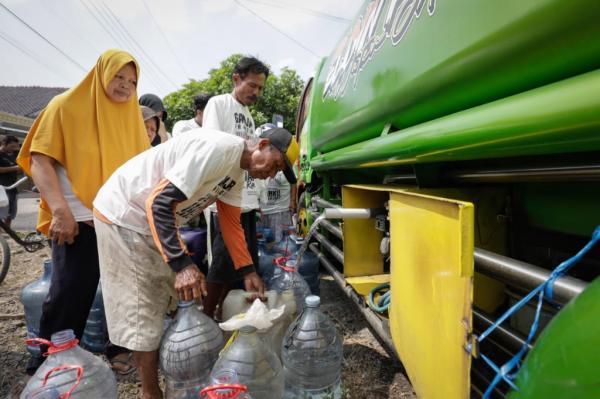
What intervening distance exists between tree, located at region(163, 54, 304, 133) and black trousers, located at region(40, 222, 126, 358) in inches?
434

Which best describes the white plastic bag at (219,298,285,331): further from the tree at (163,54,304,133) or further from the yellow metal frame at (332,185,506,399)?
the tree at (163,54,304,133)

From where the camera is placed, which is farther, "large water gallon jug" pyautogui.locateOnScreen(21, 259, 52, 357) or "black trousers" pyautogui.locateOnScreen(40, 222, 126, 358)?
"large water gallon jug" pyautogui.locateOnScreen(21, 259, 52, 357)

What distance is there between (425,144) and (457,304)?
610 millimetres

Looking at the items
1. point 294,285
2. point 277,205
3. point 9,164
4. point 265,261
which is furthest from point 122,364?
point 9,164

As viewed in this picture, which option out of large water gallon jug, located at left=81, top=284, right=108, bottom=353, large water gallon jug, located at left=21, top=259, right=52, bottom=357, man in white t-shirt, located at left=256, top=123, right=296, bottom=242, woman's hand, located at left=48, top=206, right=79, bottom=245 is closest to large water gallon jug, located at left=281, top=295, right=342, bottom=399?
woman's hand, located at left=48, top=206, right=79, bottom=245

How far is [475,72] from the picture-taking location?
113 cm

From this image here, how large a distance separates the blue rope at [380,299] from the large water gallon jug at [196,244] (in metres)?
1.79

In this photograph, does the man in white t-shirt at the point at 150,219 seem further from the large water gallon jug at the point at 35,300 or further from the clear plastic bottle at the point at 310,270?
the clear plastic bottle at the point at 310,270

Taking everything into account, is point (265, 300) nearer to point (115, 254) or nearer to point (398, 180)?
point (115, 254)

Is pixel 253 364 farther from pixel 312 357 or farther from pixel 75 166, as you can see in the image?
pixel 75 166

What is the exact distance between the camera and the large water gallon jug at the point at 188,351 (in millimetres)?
1759

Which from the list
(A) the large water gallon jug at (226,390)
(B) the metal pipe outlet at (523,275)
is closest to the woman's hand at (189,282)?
(A) the large water gallon jug at (226,390)

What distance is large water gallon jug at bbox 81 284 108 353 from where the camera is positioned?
2639 millimetres

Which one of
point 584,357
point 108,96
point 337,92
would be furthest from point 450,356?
point 108,96
